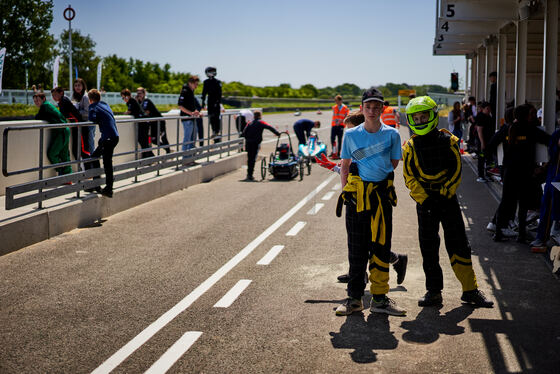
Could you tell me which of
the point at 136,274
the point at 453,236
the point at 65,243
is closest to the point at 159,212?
the point at 65,243

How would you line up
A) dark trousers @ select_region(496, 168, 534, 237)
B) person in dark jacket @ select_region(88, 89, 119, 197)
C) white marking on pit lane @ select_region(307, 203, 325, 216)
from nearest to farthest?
dark trousers @ select_region(496, 168, 534, 237)
person in dark jacket @ select_region(88, 89, 119, 197)
white marking on pit lane @ select_region(307, 203, 325, 216)

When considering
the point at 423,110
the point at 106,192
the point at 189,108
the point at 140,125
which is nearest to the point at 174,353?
the point at 423,110

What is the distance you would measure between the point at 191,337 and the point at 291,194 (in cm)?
960

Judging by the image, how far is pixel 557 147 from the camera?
29.2ft

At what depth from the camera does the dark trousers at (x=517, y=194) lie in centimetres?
966

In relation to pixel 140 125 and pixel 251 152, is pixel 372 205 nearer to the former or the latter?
pixel 140 125

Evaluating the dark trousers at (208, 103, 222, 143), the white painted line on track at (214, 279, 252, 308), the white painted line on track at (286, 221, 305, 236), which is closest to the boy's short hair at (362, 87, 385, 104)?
the white painted line on track at (214, 279, 252, 308)

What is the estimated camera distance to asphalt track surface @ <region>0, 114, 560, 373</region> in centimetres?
523

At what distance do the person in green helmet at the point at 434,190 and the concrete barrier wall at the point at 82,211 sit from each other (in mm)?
5265

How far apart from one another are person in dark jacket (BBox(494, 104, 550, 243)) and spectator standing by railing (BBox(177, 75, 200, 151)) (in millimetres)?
9860

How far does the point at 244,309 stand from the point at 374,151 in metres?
1.84

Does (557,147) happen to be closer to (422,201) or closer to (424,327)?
(422,201)

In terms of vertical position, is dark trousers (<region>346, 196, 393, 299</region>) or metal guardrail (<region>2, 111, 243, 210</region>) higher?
metal guardrail (<region>2, 111, 243, 210</region>)

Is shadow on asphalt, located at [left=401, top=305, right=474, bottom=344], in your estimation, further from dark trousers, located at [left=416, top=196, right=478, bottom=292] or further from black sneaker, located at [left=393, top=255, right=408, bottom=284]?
black sneaker, located at [left=393, top=255, right=408, bottom=284]
